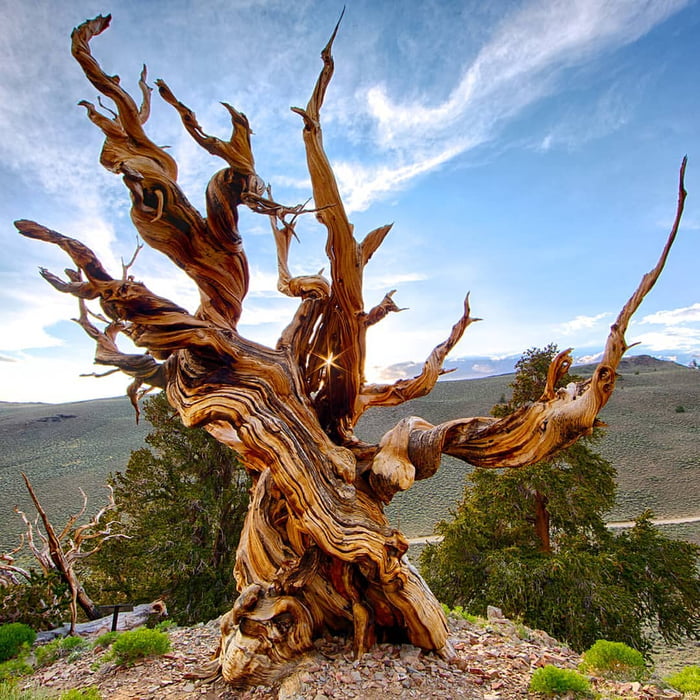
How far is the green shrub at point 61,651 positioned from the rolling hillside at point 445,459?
8.24 metres

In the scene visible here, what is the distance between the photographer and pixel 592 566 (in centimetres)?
758

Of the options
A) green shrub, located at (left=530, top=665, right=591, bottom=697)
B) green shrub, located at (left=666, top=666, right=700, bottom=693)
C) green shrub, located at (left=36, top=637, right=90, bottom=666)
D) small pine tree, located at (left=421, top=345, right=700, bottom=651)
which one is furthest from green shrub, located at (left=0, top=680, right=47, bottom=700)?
small pine tree, located at (left=421, top=345, right=700, bottom=651)

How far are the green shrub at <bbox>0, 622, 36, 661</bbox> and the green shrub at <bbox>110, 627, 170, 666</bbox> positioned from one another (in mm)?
1728

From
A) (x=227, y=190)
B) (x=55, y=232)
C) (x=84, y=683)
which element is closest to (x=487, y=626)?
(x=84, y=683)

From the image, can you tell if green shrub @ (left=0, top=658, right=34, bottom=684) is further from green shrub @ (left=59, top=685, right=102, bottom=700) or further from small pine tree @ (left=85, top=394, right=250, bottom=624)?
small pine tree @ (left=85, top=394, right=250, bottom=624)

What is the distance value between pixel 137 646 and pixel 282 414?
2793 millimetres

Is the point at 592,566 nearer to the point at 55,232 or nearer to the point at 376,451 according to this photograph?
the point at 376,451

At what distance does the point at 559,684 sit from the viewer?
329 cm

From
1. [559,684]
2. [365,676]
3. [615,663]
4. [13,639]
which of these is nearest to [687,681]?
[615,663]

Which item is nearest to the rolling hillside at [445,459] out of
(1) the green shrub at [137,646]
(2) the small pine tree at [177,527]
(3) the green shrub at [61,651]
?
(2) the small pine tree at [177,527]

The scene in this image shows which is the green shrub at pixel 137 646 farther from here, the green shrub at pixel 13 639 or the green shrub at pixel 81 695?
the green shrub at pixel 13 639

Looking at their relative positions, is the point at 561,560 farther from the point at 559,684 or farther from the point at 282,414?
the point at 282,414

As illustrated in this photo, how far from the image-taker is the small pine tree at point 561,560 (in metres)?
7.23

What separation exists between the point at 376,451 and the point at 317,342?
1358 mm
